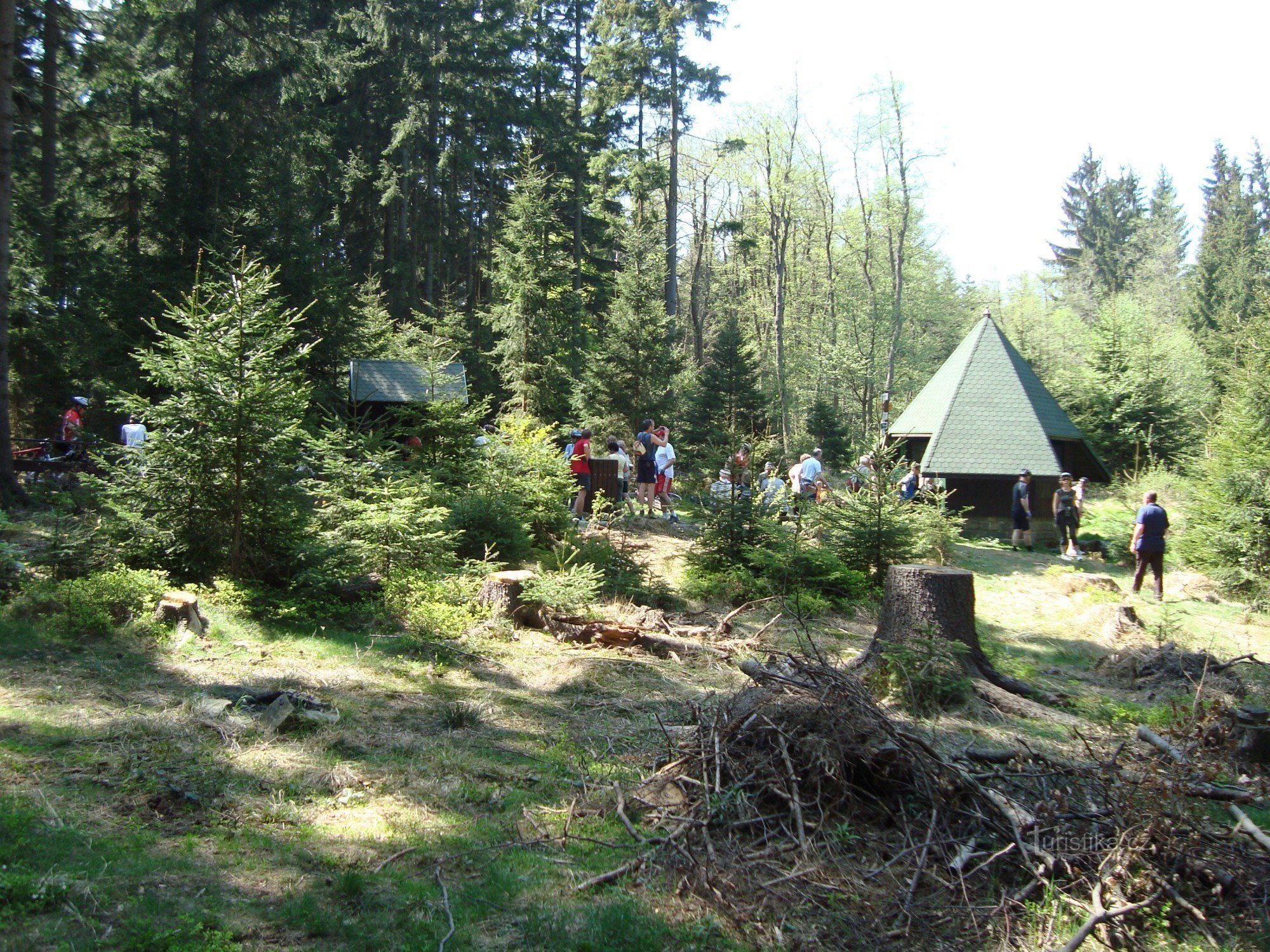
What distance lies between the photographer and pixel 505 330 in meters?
24.6

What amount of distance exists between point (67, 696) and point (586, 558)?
632 centimetres

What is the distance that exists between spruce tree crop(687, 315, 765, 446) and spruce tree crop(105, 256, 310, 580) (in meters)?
16.5

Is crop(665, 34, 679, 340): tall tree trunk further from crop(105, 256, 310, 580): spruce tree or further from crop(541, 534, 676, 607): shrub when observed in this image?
crop(105, 256, 310, 580): spruce tree

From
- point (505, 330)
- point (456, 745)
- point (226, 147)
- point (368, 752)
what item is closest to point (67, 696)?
point (368, 752)

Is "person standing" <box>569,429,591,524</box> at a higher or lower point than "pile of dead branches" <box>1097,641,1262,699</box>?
higher

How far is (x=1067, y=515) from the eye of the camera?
18203mm

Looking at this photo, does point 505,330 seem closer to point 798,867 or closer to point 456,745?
point 456,745

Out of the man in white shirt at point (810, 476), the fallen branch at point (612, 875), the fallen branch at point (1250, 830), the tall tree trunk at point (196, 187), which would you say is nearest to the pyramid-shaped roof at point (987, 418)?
the man in white shirt at point (810, 476)

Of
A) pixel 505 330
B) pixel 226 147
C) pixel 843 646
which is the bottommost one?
pixel 843 646

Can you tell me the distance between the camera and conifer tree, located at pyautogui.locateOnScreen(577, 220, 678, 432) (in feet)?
76.8

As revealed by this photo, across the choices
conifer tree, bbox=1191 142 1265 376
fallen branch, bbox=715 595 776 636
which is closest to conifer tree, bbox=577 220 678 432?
fallen branch, bbox=715 595 776 636

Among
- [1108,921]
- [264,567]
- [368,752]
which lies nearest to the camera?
[1108,921]

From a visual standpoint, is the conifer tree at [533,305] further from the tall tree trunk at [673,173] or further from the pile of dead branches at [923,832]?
the pile of dead branches at [923,832]

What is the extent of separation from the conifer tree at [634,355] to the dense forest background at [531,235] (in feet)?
0.25
